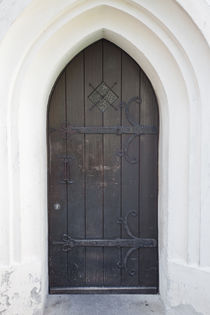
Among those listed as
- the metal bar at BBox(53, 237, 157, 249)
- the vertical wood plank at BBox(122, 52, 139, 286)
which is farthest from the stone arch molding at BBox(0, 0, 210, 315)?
the metal bar at BBox(53, 237, 157, 249)

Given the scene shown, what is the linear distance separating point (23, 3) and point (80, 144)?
1.19m

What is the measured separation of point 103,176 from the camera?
2.71 metres

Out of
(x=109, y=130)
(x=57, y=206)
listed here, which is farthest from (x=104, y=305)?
(x=109, y=130)

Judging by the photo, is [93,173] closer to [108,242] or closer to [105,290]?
[108,242]

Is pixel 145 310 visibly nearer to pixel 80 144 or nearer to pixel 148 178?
pixel 148 178

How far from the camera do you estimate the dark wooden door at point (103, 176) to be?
8.63ft

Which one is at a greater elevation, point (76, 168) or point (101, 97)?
point (101, 97)

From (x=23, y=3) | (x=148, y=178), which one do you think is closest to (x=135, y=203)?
(x=148, y=178)

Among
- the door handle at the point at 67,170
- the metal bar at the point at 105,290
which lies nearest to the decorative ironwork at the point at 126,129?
the door handle at the point at 67,170

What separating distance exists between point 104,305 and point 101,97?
6.10ft

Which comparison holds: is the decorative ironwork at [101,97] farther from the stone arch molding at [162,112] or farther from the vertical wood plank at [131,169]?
the stone arch molding at [162,112]

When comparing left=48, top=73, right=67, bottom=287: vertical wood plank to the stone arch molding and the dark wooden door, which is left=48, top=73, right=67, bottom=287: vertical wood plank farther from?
the stone arch molding

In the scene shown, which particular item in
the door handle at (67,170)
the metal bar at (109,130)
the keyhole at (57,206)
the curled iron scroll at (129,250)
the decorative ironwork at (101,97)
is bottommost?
the curled iron scroll at (129,250)

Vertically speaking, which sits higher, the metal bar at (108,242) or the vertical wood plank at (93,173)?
the vertical wood plank at (93,173)
